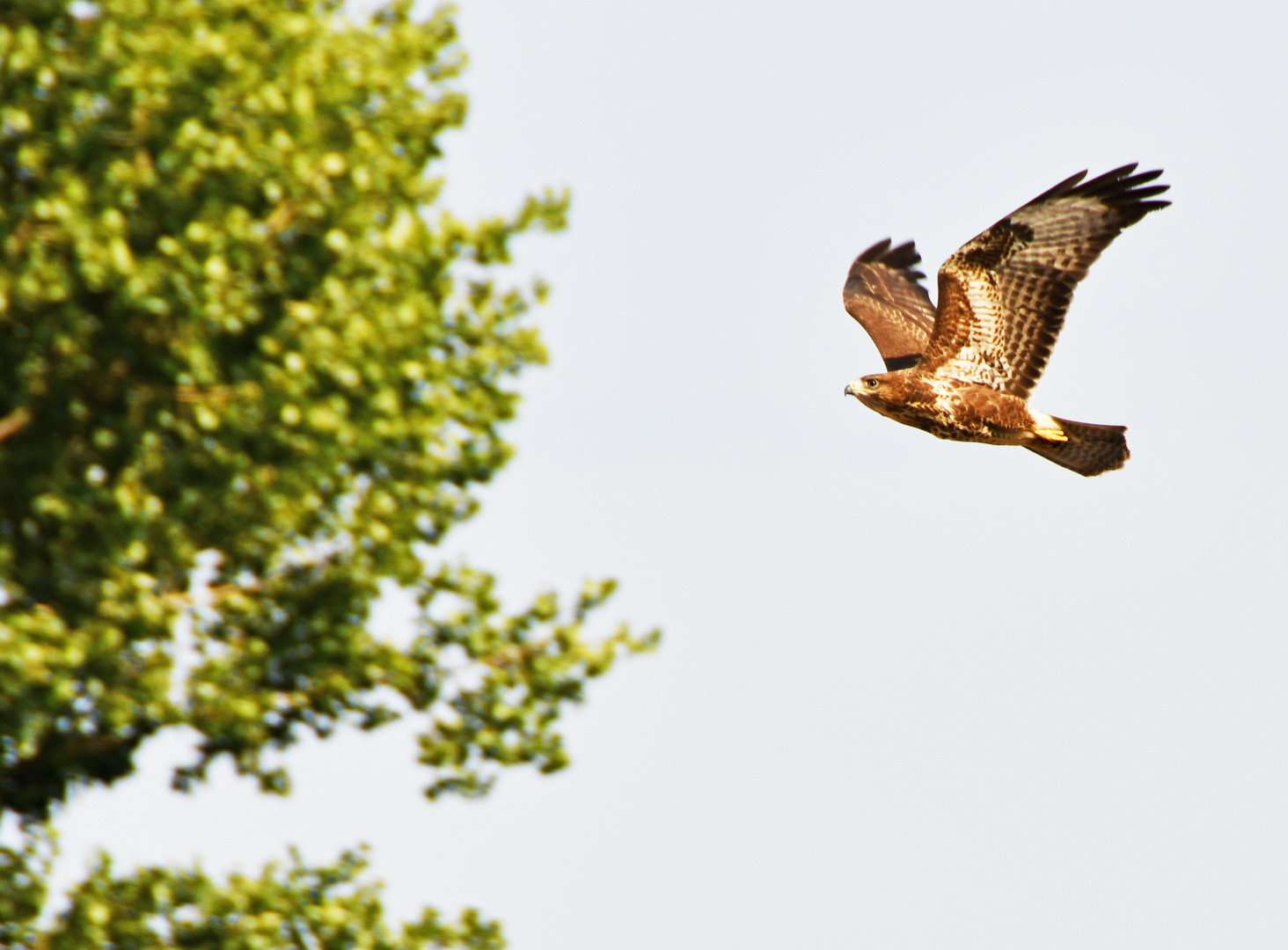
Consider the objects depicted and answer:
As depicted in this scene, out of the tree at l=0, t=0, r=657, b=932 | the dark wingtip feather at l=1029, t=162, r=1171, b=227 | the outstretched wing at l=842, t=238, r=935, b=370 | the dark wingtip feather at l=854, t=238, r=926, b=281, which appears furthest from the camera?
the dark wingtip feather at l=854, t=238, r=926, b=281

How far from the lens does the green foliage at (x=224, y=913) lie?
911cm

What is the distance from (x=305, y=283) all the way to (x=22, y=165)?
1631 millimetres

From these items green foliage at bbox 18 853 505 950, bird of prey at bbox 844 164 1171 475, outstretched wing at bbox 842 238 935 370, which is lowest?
green foliage at bbox 18 853 505 950

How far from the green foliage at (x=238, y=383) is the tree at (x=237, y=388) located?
18 mm

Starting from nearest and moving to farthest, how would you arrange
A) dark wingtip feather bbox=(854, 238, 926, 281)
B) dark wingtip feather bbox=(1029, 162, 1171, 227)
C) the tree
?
the tree, dark wingtip feather bbox=(1029, 162, 1171, 227), dark wingtip feather bbox=(854, 238, 926, 281)

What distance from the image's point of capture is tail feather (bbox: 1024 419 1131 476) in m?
14.7

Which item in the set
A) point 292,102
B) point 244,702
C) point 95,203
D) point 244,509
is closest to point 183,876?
point 244,702

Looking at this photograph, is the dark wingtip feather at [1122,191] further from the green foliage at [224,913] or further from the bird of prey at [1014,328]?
the green foliage at [224,913]

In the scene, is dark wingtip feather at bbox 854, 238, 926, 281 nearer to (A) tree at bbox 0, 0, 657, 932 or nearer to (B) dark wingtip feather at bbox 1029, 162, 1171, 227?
(B) dark wingtip feather at bbox 1029, 162, 1171, 227

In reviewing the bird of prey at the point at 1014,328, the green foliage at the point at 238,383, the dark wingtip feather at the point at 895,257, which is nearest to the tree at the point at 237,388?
the green foliage at the point at 238,383

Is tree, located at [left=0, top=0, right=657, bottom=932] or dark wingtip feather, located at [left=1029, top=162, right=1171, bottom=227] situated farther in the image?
dark wingtip feather, located at [left=1029, top=162, right=1171, bottom=227]

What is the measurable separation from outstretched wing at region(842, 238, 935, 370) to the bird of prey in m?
1.86

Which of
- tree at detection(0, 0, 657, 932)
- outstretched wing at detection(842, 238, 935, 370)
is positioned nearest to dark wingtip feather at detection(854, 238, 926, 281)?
outstretched wing at detection(842, 238, 935, 370)

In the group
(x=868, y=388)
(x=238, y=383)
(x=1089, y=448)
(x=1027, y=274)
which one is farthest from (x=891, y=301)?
(x=238, y=383)
